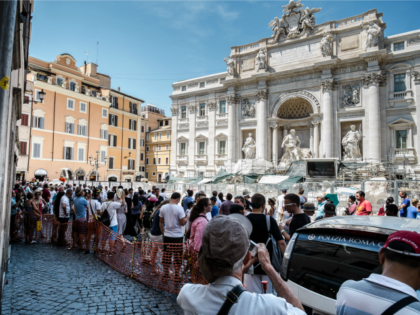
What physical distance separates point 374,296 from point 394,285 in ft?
0.41

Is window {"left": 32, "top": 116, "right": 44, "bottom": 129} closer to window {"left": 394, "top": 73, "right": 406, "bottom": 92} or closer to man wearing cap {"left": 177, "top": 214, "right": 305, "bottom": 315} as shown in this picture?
window {"left": 394, "top": 73, "right": 406, "bottom": 92}

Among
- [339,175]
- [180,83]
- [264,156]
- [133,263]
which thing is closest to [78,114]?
[180,83]

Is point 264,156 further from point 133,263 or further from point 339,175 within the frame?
point 133,263

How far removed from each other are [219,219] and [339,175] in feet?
72.0

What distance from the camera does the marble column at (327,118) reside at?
80.8ft

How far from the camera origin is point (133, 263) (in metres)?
6.35

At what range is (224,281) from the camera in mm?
1573

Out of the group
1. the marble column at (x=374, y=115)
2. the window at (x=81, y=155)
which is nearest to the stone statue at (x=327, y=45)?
the marble column at (x=374, y=115)

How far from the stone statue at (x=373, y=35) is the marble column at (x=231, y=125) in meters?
12.8

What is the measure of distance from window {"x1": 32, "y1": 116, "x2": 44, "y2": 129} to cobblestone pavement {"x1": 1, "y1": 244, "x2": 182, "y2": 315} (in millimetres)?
29183

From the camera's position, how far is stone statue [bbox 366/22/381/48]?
22.8 meters

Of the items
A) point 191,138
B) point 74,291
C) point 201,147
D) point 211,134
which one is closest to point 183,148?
point 191,138

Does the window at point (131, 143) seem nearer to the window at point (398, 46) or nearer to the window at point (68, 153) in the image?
the window at point (68, 153)

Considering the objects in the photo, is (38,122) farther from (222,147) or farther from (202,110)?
(222,147)
